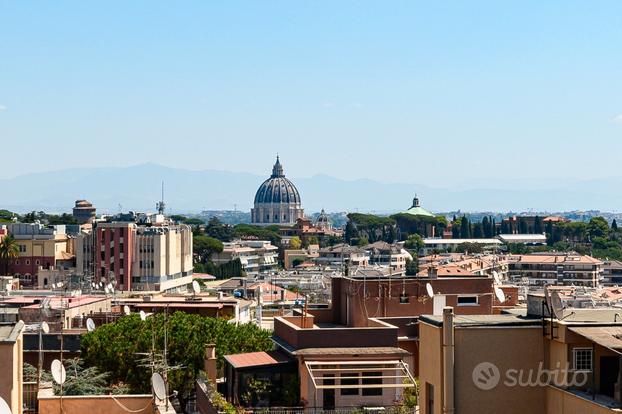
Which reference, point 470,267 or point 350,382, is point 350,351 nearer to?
point 350,382

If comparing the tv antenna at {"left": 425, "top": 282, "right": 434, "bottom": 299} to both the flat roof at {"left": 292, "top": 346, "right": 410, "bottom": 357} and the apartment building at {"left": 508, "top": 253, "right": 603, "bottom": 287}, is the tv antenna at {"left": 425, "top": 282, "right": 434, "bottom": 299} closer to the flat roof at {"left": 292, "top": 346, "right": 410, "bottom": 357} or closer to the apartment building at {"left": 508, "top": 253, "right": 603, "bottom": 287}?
the flat roof at {"left": 292, "top": 346, "right": 410, "bottom": 357}

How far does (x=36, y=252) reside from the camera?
10350 centimetres

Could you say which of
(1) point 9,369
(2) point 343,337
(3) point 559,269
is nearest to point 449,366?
(1) point 9,369

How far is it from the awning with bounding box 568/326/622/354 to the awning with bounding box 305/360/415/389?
880cm

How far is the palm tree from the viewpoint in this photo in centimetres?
10150

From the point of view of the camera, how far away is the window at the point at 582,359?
13.2m

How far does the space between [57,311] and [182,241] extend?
66315 millimetres

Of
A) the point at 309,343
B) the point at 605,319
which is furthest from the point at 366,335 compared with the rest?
the point at 605,319

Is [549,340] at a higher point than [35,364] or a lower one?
higher

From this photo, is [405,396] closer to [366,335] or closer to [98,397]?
[366,335]

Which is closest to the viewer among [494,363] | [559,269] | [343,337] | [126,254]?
[494,363]

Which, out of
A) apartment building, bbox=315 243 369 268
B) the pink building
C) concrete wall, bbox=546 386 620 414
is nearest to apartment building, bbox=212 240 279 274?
apartment building, bbox=315 243 369 268

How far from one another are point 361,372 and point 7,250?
81.8m

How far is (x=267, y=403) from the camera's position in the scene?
74.8 ft
